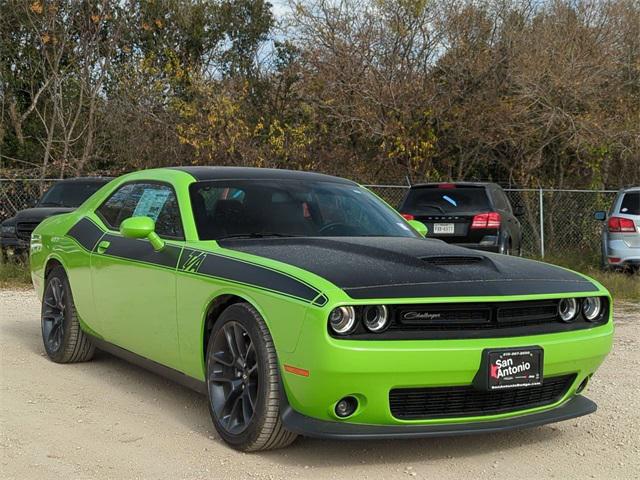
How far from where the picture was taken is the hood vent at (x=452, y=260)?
479 cm

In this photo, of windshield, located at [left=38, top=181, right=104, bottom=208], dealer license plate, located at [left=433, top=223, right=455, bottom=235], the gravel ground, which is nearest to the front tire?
the gravel ground

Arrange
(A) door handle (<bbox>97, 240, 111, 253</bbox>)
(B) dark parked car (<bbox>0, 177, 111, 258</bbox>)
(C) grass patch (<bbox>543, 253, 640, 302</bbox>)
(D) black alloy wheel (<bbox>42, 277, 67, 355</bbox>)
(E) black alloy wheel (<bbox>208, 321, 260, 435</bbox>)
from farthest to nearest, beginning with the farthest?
1. (B) dark parked car (<bbox>0, 177, 111, 258</bbox>)
2. (C) grass patch (<bbox>543, 253, 640, 302</bbox>)
3. (D) black alloy wheel (<bbox>42, 277, 67, 355</bbox>)
4. (A) door handle (<bbox>97, 240, 111, 253</bbox>)
5. (E) black alloy wheel (<bbox>208, 321, 260, 435</bbox>)

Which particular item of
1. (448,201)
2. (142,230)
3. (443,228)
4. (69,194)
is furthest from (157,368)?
(69,194)

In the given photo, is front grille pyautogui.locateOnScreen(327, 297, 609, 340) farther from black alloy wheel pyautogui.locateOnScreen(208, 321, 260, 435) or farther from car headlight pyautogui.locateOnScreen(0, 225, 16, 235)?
car headlight pyautogui.locateOnScreen(0, 225, 16, 235)

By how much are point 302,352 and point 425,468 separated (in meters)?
0.89

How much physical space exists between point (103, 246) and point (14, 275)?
7.70 m

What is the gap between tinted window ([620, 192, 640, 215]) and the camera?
13.4 meters

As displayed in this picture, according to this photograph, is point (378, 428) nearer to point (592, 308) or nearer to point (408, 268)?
point (408, 268)

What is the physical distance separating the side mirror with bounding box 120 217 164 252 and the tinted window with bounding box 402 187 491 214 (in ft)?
24.9

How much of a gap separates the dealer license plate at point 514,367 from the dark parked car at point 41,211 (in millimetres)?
9830

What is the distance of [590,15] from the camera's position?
18.4 m

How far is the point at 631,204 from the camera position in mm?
13516

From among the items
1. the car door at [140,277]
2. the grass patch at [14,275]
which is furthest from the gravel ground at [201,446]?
the grass patch at [14,275]

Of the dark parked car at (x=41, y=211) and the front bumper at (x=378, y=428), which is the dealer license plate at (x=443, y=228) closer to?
the dark parked car at (x=41, y=211)
